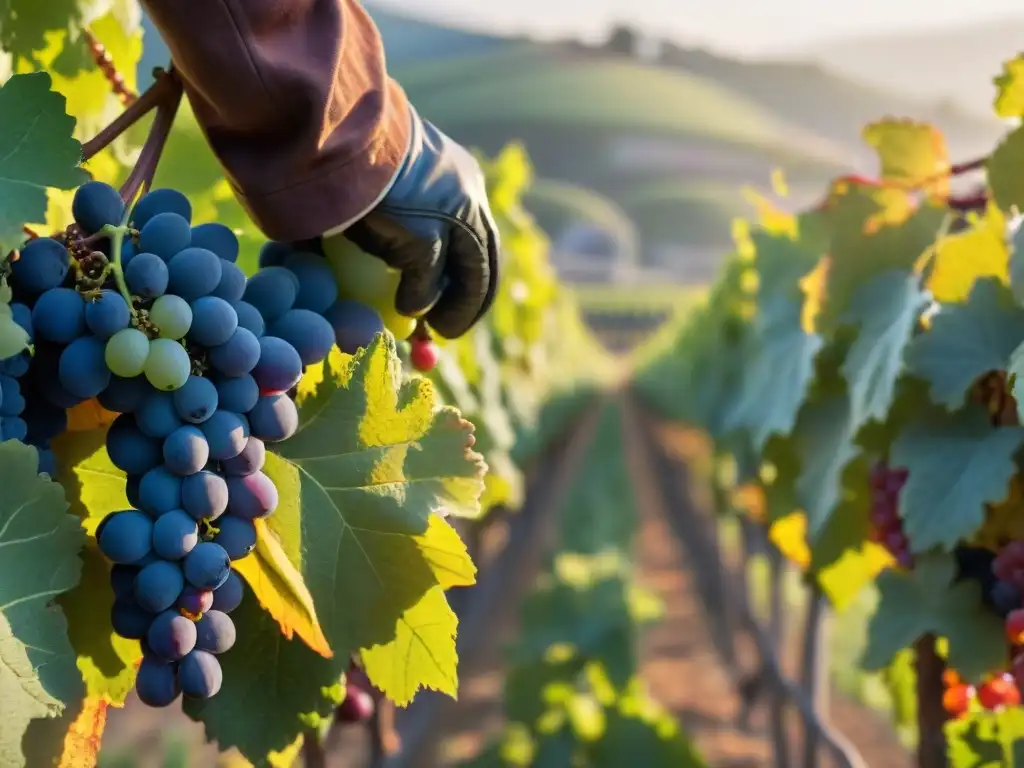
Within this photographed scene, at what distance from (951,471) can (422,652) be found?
28.2 inches

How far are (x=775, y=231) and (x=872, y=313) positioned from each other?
0.77 meters

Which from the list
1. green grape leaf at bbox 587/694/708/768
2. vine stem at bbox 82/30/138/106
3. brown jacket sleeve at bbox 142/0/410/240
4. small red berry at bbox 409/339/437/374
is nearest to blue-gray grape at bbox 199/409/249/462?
brown jacket sleeve at bbox 142/0/410/240

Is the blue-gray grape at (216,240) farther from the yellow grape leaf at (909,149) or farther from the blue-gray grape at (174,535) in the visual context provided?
the yellow grape leaf at (909,149)

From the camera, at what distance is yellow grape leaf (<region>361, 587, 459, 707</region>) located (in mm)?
780

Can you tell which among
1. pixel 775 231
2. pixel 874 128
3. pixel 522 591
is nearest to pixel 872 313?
pixel 874 128

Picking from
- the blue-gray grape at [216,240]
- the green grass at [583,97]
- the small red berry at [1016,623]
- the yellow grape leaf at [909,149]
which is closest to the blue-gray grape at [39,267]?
the blue-gray grape at [216,240]

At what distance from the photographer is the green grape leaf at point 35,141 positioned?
67cm

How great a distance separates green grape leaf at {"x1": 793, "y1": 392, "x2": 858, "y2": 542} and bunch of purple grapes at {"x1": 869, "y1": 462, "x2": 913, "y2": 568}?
2.2 inches

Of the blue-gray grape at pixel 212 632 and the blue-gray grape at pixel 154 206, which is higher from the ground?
the blue-gray grape at pixel 154 206

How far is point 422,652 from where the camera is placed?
79 centimetres

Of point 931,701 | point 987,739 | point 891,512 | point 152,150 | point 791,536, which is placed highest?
point 152,150

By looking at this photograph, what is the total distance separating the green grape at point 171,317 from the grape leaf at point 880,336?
84 centimetres

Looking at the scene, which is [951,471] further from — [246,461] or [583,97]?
[583,97]

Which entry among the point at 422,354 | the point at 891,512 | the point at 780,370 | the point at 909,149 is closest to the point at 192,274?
the point at 422,354
